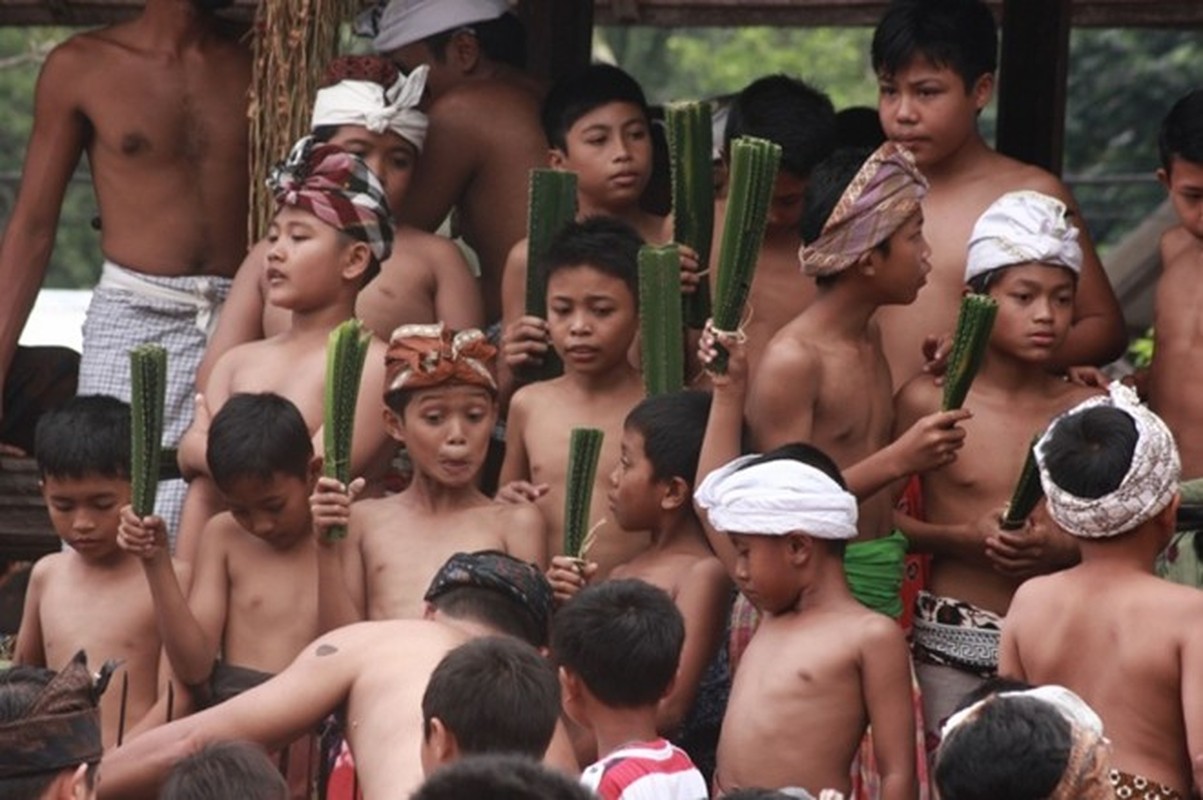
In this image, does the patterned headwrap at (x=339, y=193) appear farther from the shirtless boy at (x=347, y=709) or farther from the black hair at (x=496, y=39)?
the shirtless boy at (x=347, y=709)

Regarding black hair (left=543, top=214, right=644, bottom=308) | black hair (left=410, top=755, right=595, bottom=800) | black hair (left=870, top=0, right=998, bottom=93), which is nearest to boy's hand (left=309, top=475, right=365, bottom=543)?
black hair (left=543, top=214, right=644, bottom=308)

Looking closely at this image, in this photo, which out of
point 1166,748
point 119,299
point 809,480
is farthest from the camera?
point 119,299

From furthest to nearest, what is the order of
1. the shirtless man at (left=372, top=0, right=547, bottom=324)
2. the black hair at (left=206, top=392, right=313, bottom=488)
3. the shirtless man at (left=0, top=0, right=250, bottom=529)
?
1. the shirtless man at (left=0, top=0, right=250, bottom=529)
2. the shirtless man at (left=372, top=0, right=547, bottom=324)
3. the black hair at (left=206, top=392, right=313, bottom=488)

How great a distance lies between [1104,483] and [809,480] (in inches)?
26.0

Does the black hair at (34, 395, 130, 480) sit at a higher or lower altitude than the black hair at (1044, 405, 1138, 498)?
lower

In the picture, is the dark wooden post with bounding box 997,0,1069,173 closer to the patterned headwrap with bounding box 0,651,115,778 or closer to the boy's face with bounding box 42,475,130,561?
the boy's face with bounding box 42,475,130,561

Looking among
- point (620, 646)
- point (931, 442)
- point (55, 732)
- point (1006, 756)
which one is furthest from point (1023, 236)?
point (55, 732)

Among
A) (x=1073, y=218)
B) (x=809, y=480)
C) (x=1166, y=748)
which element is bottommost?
(x=1166, y=748)

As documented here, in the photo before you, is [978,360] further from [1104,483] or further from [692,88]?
[692,88]

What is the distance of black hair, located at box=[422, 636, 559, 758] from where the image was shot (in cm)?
508

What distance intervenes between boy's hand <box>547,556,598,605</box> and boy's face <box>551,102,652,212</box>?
56.9 inches

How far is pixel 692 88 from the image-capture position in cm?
2111

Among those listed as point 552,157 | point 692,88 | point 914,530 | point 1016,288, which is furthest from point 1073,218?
point 692,88

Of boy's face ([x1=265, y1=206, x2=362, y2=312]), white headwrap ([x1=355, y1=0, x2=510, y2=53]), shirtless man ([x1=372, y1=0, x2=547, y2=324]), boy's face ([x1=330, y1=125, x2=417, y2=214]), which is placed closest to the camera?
boy's face ([x1=265, y1=206, x2=362, y2=312])
